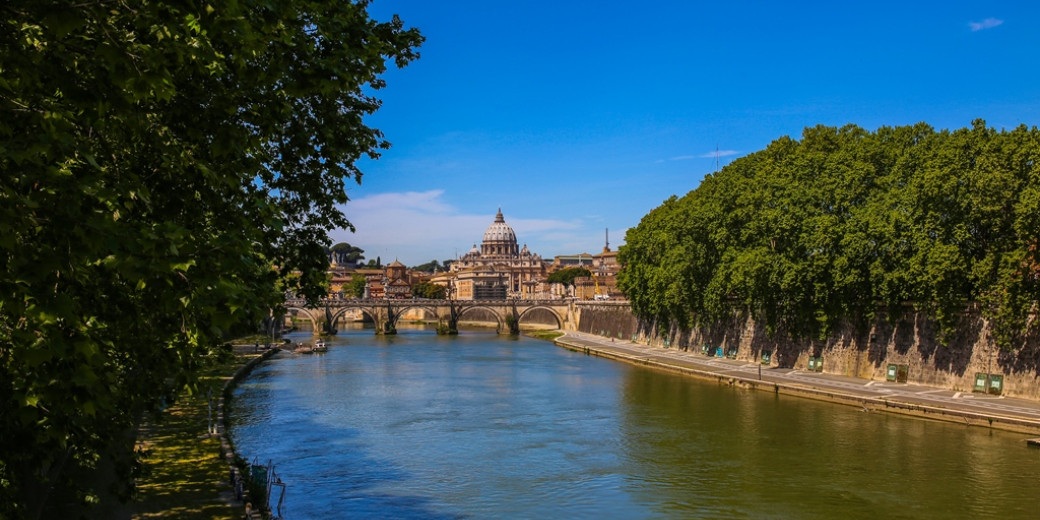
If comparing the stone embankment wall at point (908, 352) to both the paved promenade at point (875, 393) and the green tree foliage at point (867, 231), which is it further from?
the green tree foliage at point (867, 231)

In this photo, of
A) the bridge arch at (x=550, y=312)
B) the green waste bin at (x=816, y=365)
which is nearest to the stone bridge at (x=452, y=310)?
the bridge arch at (x=550, y=312)

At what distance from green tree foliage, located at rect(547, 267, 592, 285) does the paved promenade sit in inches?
4214

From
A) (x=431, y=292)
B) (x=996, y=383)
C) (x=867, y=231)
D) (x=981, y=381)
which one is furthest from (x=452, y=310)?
(x=431, y=292)

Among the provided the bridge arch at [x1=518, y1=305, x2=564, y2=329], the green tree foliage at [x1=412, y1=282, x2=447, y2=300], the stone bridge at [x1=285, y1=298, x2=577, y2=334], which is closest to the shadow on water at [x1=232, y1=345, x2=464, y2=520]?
the stone bridge at [x1=285, y1=298, x2=577, y2=334]

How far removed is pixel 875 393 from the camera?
35875 millimetres

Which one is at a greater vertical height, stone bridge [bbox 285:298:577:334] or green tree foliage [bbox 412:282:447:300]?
green tree foliage [bbox 412:282:447:300]

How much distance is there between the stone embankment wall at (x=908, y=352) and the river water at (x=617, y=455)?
5278 millimetres

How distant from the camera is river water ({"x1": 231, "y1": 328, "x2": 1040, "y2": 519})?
69.2 feet

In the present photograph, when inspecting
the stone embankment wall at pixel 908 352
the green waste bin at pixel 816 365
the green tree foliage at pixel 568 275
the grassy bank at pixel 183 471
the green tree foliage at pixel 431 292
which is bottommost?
the grassy bank at pixel 183 471

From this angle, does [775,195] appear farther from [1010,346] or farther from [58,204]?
[58,204]

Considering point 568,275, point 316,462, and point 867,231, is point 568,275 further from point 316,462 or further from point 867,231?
point 316,462

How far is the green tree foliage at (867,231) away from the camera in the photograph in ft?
105

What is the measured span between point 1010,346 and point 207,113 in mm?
31866

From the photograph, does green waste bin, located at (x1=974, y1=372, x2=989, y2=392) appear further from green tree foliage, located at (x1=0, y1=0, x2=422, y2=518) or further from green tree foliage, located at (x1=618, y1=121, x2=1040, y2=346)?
green tree foliage, located at (x1=0, y1=0, x2=422, y2=518)
